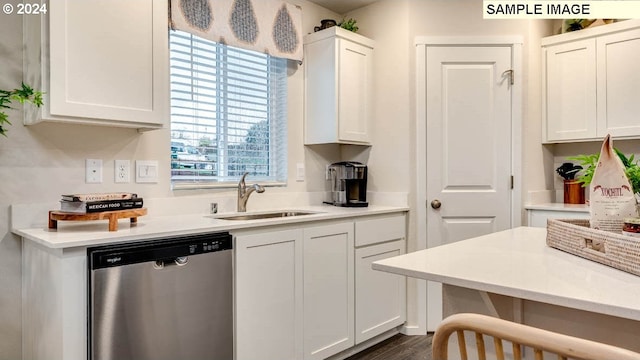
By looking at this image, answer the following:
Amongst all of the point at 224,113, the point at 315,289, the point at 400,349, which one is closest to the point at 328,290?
the point at 315,289

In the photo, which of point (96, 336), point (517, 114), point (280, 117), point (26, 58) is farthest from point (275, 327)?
point (517, 114)

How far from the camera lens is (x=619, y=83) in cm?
302

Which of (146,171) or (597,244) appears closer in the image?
(597,244)

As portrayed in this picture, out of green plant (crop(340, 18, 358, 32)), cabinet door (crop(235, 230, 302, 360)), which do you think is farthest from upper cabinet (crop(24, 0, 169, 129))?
green plant (crop(340, 18, 358, 32))

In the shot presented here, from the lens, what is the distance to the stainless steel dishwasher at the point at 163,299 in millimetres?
1581

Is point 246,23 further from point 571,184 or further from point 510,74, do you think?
point 571,184

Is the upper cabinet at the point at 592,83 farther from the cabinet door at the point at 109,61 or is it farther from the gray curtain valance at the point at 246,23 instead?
the cabinet door at the point at 109,61

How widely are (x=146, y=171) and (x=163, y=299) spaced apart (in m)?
0.83

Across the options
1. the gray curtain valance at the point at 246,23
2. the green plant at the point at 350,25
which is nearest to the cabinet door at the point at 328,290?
the gray curtain valance at the point at 246,23

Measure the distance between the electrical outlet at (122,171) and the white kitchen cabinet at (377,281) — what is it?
1.37 meters

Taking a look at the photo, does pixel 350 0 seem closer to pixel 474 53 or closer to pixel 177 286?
pixel 474 53

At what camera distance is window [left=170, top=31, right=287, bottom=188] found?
2527mm

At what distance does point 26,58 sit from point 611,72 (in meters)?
3.61

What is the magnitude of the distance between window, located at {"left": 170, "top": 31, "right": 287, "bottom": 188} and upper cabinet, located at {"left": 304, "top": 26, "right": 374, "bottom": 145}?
21cm
